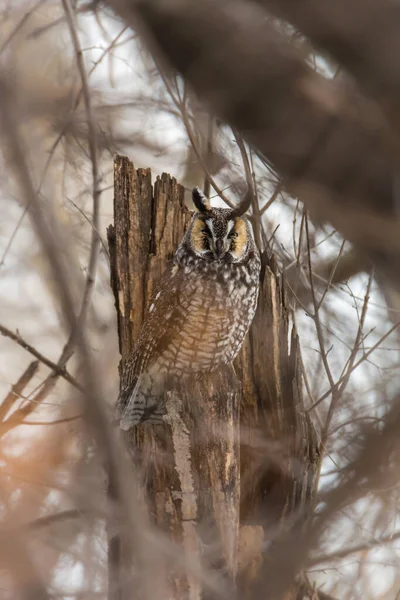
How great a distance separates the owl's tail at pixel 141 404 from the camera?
2.76m

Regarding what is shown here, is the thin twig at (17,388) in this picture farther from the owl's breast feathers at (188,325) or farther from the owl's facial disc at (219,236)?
the owl's facial disc at (219,236)

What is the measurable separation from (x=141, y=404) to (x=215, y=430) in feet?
1.48

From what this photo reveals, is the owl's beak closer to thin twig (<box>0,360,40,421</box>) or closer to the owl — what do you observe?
the owl

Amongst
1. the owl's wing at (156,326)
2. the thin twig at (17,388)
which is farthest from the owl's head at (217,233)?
the thin twig at (17,388)

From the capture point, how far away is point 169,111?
339cm

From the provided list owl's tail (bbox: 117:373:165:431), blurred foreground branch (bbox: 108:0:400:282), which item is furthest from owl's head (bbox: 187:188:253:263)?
blurred foreground branch (bbox: 108:0:400:282)

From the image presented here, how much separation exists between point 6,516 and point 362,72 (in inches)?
42.2

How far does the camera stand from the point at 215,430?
2.46 metres

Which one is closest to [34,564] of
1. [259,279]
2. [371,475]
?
[371,475]

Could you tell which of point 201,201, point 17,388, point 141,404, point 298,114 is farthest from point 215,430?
point 298,114

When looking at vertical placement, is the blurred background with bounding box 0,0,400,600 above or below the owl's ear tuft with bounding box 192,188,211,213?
below

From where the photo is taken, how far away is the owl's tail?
276 cm

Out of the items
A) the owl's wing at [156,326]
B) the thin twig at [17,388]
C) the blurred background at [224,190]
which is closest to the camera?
the blurred background at [224,190]

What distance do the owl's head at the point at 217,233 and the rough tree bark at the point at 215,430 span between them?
7.9 inches
